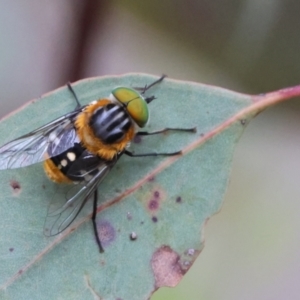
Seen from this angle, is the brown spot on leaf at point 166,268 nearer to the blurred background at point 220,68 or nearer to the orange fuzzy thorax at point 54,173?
the orange fuzzy thorax at point 54,173

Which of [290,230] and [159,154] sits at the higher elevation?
[159,154]

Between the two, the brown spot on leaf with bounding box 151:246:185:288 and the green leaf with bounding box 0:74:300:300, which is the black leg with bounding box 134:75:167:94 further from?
the brown spot on leaf with bounding box 151:246:185:288

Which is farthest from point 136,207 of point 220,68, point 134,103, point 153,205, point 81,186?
point 220,68

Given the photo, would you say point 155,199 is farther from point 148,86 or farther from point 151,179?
point 148,86

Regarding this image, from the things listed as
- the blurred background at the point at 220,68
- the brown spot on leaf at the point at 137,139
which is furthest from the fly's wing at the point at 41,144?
the blurred background at the point at 220,68

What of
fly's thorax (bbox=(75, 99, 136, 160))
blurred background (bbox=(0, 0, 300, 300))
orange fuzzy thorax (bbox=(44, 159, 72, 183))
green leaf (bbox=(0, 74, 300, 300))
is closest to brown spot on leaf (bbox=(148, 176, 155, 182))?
green leaf (bbox=(0, 74, 300, 300))

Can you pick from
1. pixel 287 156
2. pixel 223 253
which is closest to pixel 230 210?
pixel 223 253

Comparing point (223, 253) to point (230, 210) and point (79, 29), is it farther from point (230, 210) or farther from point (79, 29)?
point (79, 29)
